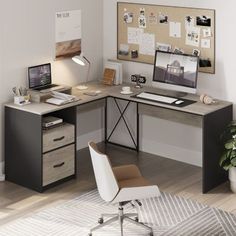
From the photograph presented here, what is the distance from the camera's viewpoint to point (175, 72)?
605cm

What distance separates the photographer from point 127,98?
609 centimetres

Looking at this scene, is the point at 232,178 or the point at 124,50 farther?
the point at 124,50

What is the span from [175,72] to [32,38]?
138cm

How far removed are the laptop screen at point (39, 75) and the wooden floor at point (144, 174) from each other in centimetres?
91

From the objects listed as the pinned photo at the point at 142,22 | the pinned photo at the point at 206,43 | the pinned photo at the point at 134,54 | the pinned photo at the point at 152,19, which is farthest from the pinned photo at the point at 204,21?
the pinned photo at the point at 134,54

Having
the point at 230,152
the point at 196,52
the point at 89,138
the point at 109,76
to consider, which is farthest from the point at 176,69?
the point at 89,138

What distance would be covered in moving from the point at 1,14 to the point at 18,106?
0.83 metres

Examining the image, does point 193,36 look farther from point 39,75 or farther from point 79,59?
point 39,75

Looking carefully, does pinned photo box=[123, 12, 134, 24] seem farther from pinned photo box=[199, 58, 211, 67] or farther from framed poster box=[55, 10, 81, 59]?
pinned photo box=[199, 58, 211, 67]

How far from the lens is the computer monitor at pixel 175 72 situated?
5.91 meters

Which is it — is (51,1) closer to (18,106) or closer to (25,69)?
(25,69)

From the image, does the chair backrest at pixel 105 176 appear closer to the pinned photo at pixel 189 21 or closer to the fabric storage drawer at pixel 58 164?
the fabric storage drawer at pixel 58 164

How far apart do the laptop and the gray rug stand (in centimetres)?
117

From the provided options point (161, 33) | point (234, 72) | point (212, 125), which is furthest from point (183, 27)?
point (212, 125)
